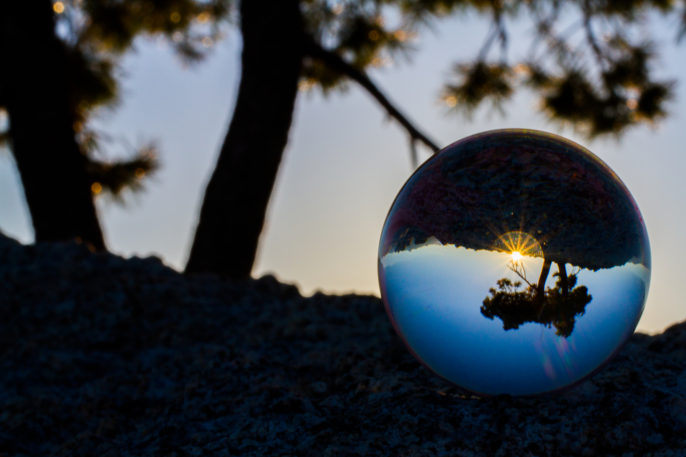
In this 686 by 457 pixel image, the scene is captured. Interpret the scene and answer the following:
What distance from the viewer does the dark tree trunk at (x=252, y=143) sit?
14.1ft

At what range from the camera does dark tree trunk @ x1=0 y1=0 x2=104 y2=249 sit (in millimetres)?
4527

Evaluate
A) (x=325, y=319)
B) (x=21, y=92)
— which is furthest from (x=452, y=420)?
(x=21, y=92)

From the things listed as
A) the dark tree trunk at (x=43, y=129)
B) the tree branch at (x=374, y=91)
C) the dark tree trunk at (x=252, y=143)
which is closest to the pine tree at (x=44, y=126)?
the dark tree trunk at (x=43, y=129)

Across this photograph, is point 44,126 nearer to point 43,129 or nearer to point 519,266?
point 43,129

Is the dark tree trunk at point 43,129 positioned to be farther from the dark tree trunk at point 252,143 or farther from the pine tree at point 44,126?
the dark tree trunk at point 252,143

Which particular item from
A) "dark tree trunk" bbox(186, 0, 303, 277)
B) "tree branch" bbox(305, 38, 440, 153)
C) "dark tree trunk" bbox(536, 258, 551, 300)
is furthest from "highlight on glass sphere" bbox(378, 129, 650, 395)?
"tree branch" bbox(305, 38, 440, 153)

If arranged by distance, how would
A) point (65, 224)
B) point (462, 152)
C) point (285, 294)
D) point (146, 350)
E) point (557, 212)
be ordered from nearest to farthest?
1. point (557, 212)
2. point (462, 152)
3. point (146, 350)
4. point (285, 294)
5. point (65, 224)

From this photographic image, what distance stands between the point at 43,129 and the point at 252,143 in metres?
1.63

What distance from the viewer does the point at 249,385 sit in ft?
7.20

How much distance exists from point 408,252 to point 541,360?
46 cm

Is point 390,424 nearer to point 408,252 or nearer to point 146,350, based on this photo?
point 408,252

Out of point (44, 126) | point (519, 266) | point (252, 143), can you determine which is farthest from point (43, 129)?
point (519, 266)

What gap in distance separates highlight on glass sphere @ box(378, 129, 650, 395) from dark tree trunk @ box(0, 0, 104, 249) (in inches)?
137

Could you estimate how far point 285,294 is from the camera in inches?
139
